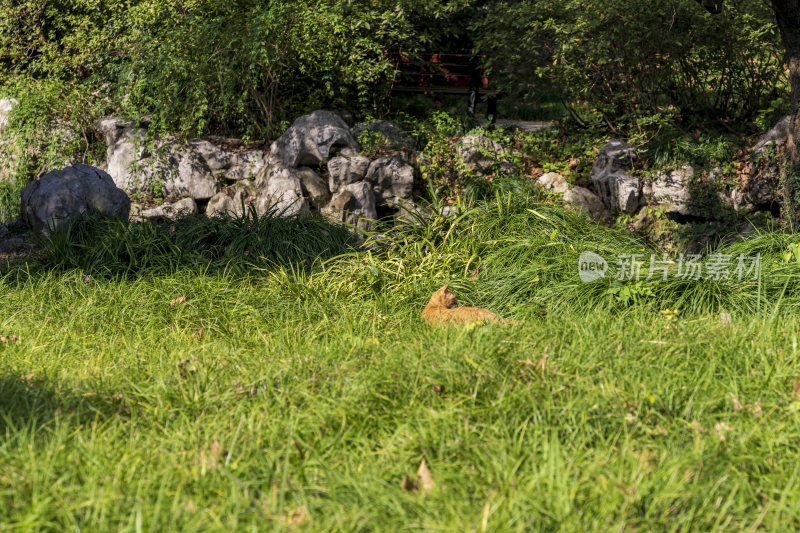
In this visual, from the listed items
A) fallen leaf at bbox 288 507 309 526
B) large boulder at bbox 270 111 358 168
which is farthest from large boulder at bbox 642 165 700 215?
fallen leaf at bbox 288 507 309 526

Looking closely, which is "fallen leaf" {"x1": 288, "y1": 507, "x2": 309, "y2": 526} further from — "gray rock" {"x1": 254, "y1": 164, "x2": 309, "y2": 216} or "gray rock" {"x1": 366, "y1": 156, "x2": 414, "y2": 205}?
"gray rock" {"x1": 366, "y1": 156, "x2": 414, "y2": 205}

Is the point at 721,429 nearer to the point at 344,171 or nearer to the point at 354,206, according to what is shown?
the point at 354,206

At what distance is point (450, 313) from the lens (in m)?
4.46

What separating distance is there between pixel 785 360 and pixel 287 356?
8.33 feet

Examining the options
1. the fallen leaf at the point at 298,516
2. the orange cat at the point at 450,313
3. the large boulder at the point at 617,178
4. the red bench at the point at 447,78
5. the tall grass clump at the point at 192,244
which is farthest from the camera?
the red bench at the point at 447,78

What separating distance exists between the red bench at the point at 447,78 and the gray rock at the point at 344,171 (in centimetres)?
225

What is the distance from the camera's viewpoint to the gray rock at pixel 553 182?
7.56 meters

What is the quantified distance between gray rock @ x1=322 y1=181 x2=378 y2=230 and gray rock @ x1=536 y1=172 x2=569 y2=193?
1852mm

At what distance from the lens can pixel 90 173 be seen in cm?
682

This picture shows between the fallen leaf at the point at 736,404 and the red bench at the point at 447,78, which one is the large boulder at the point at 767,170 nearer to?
the red bench at the point at 447,78

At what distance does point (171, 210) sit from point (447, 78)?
438 cm

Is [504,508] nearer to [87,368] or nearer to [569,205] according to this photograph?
[87,368]

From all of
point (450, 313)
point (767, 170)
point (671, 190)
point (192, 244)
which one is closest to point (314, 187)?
point (192, 244)

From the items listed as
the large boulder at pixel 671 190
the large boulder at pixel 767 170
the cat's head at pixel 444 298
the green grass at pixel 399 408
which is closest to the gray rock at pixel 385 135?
the large boulder at pixel 671 190
